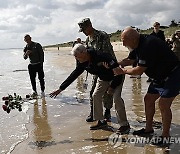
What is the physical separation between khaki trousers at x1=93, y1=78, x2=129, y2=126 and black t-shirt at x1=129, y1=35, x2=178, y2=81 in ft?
3.67

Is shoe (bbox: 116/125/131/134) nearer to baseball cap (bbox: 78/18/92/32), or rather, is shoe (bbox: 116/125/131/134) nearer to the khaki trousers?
the khaki trousers

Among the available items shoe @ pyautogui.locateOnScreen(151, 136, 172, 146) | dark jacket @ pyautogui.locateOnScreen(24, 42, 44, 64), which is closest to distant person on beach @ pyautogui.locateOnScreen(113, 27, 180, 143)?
shoe @ pyautogui.locateOnScreen(151, 136, 172, 146)

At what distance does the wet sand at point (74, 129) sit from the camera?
529 cm

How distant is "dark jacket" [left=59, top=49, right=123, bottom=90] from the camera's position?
226 inches

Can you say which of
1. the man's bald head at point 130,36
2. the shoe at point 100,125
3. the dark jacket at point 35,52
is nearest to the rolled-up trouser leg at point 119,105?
the shoe at point 100,125

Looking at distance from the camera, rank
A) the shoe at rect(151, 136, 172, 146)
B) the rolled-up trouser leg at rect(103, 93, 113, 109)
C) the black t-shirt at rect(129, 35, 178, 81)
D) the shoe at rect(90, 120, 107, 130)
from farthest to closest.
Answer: the rolled-up trouser leg at rect(103, 93, 113, 109)
the shoe at rect(90, 120, 107, 130)
the shoe at rect(151, 136, 172, 146)
the black t-shirt at rect(129, 35, 178, 81)

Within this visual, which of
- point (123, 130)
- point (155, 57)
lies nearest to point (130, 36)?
point (155, 57)

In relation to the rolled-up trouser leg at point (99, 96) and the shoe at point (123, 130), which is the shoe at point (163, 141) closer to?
the shoe at point (123, 130)

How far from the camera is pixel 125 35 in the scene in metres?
4.92

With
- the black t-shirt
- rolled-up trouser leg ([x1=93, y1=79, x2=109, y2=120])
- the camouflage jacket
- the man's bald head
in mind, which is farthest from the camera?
the camouflage jacket

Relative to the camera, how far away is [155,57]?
481cm

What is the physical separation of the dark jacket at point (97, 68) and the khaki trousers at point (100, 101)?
0.51ft

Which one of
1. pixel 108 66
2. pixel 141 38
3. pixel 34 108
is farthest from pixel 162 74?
pixel 34 108

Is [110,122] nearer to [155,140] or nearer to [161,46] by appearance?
[155,140]
